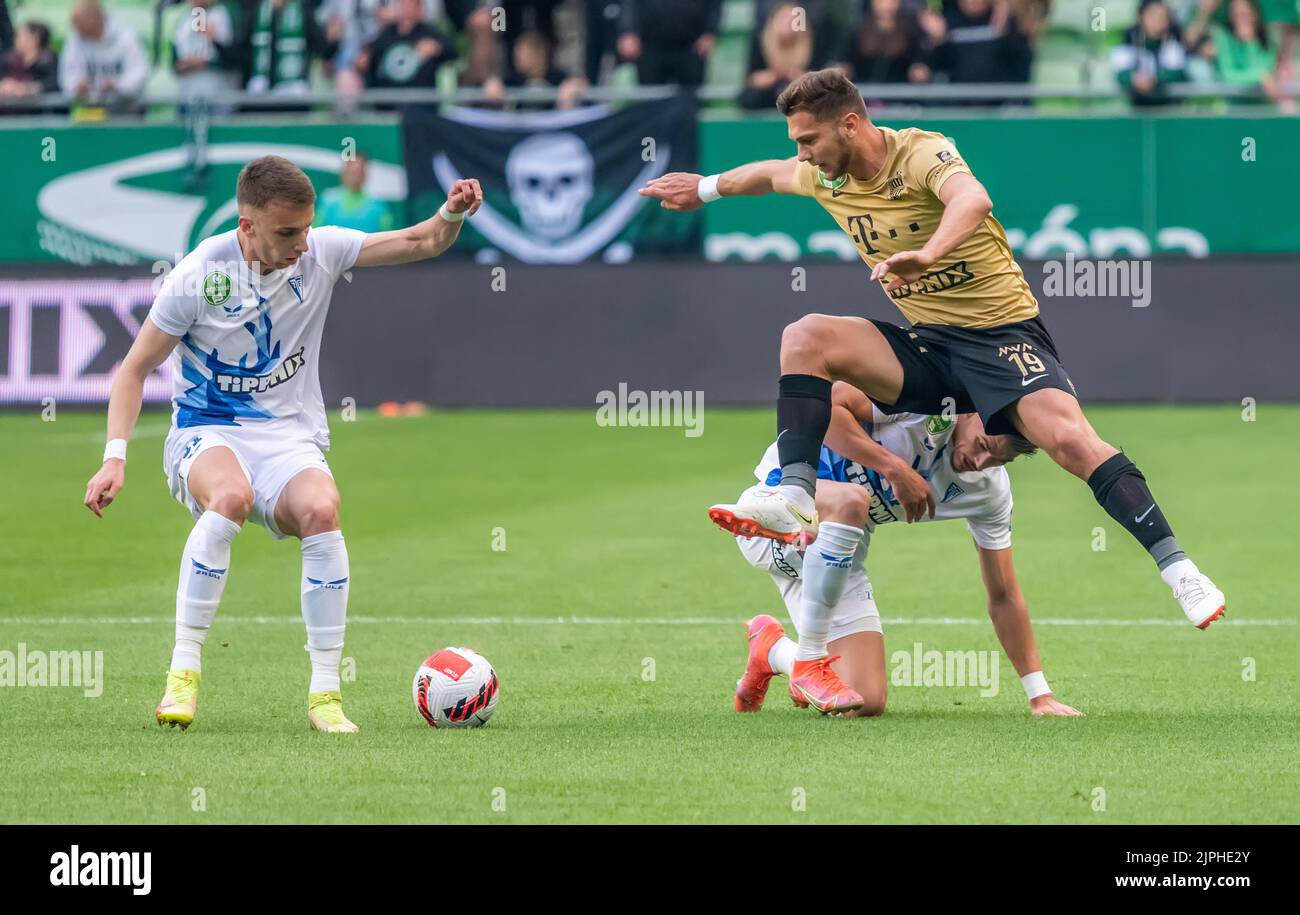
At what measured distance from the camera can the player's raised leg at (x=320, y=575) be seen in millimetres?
7309

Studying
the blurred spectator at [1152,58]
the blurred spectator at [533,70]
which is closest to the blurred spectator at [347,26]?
the blurred spectator at [533,70]

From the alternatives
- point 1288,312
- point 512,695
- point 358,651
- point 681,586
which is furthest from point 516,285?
point 512,695

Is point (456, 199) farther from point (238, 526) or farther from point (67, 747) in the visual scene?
point (67, 747)

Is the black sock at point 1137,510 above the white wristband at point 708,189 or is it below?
below

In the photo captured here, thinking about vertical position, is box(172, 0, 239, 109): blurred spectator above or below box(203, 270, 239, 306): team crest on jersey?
above

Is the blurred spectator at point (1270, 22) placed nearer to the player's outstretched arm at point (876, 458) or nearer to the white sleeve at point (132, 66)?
the white sleeve at point (132, 66)

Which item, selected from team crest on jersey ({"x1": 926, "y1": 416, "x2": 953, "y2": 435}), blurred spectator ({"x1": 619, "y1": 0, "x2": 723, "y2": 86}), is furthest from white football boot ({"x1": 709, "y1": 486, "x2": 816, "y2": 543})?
blurred spectator ({"x1": 619, "y1": 0, "x2": 723, "y2": 86})

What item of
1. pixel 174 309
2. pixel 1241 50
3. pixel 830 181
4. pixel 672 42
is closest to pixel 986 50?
pixel 1241 50

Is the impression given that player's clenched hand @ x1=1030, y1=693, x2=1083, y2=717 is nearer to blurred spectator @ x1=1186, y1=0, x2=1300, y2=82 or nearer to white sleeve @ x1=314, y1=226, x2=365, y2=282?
white sleeve @ x1=314, y1=226, x2=365, y2=282

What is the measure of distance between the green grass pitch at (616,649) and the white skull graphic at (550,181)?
2402 millimetres

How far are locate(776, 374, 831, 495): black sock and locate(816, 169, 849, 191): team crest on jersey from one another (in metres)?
0.82

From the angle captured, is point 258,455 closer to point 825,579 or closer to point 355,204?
point 825,579

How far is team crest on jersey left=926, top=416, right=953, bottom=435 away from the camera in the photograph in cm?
797

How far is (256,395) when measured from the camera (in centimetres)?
761
